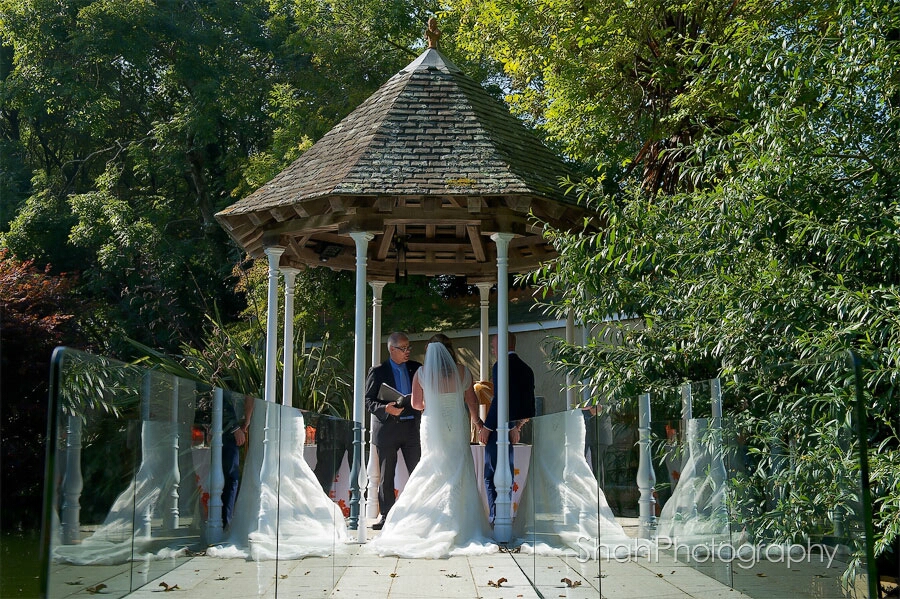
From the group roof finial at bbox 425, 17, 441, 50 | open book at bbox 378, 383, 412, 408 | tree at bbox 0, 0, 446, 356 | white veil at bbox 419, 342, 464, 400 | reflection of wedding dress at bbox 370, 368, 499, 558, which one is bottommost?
reflection of wedding dress at bbox 370, 368, 499, 558

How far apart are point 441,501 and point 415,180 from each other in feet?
10.8

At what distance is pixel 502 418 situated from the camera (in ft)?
30.8

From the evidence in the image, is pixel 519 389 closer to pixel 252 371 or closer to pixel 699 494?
pixel 252 371

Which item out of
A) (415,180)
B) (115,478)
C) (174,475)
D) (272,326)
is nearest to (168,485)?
(174,475)

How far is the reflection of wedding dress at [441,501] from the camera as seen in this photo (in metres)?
8.25

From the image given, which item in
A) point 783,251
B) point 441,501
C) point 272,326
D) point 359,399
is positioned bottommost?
point 441,501

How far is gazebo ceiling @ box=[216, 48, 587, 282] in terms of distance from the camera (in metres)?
9.43

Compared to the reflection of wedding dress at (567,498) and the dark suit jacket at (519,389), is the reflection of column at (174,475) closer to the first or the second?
the reflection of wedding dress at (567,498)

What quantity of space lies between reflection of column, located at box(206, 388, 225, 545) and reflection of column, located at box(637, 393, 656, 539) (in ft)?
7.06

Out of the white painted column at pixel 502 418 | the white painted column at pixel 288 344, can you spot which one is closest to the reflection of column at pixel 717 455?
the white painted column at pixel 502 418

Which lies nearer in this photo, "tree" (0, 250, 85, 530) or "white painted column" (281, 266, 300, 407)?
"white painted column" (281, 266, 300, 407)

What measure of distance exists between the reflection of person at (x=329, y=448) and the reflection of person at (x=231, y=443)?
146 cm

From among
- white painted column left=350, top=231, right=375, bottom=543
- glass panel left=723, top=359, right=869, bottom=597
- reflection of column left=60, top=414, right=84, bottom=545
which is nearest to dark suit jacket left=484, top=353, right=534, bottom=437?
white painted column left=350, top=231, right=375, bottom=543

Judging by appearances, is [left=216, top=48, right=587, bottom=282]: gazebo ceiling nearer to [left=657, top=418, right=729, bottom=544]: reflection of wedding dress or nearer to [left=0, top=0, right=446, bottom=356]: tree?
[left=657, top=418, right=729, bottom=544]: reflection of wedding dress
